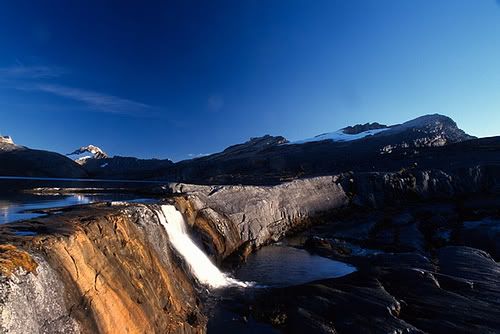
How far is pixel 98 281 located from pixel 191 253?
10.9 m

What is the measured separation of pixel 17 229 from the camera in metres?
13.3

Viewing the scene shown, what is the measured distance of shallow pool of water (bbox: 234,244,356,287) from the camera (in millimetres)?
22859

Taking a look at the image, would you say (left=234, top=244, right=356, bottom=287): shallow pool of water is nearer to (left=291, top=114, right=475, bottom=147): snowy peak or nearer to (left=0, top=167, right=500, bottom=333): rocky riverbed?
(left=0, top=167, right=500, bottom=333): rocky riverbed

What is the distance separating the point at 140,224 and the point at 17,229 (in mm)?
5672

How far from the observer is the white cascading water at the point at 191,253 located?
2112cm

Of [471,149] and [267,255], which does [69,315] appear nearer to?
[267,255]

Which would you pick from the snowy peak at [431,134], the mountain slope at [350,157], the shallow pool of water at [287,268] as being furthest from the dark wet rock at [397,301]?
the snowy peak at [431,134]

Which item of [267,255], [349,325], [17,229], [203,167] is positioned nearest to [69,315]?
[17,229]

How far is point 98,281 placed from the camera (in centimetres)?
1197

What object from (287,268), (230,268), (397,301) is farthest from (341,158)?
(397,301)

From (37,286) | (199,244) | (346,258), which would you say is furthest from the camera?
(346,258)

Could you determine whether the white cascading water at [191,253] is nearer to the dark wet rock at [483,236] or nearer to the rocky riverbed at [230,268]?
the rocky riverbed at [230,268]

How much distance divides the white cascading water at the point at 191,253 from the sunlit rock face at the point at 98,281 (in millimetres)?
2125

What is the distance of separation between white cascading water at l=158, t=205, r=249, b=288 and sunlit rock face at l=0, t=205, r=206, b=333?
6.97ft
